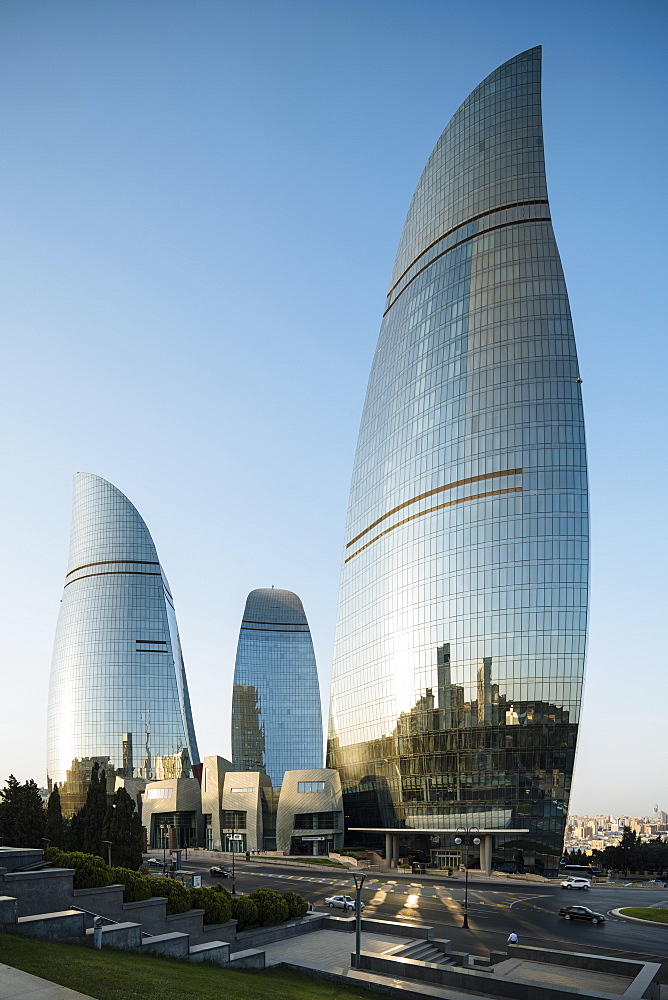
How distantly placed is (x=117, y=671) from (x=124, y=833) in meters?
88.3

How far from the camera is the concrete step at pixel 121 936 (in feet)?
77.2

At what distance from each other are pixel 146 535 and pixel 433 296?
80534mm

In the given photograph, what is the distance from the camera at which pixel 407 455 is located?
99.4m

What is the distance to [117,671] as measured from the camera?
141 meters

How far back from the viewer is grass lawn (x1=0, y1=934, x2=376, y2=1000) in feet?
56.4

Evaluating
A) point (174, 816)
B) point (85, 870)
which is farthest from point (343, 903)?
point (174, 816)

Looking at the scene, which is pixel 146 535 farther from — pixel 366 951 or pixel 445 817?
pixel 366 951

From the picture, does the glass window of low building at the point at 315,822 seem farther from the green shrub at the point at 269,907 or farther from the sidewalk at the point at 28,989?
the sidewalk at the point at 28,989

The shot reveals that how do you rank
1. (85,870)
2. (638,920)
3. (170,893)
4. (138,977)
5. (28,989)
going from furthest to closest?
(638,920), (170,893), (85,870), (138,977), (28,989)

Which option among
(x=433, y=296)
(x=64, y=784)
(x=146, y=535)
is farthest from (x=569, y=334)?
(x=64, y=784)

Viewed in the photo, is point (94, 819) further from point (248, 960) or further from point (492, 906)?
point (248, 960)

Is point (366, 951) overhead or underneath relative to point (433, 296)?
underneath

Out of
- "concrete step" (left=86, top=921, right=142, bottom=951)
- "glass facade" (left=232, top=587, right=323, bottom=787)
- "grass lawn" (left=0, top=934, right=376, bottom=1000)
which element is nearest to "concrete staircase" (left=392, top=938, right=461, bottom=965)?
"grass lawn" (left=0, top=934, right=376, bottom=1000)

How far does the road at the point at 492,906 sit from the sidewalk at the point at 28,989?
1003 inches
